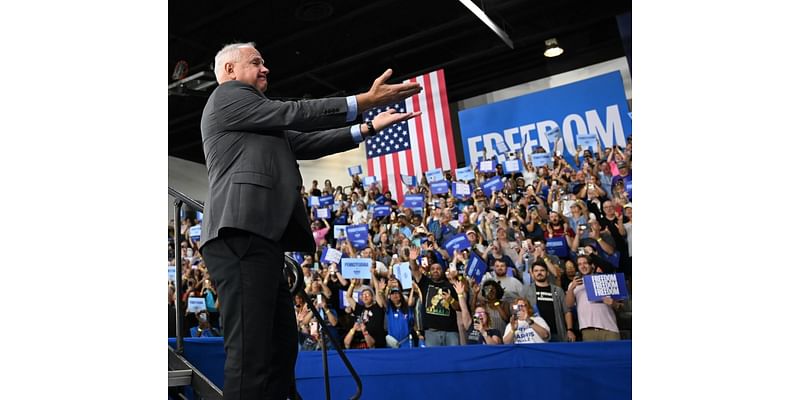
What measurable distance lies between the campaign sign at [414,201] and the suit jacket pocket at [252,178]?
5.70 meters

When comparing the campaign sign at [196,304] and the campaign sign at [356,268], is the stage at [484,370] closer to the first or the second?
the campaign sign at [356,268]

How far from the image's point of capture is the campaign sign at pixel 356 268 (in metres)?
6.66

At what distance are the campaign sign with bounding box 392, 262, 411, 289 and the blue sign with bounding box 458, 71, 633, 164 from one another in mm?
2835

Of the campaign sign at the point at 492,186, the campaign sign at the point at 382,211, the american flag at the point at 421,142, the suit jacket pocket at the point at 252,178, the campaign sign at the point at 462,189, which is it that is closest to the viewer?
the suit jacket pocket at the point at 252,178

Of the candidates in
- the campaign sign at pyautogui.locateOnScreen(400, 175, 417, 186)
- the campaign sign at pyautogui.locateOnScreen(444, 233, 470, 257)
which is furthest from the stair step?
the campaign sign at pyautogui.locateOnScreen(400, 175, 417, 186)

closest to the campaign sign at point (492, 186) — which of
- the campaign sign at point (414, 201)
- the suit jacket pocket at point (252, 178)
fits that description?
the campaign sign at point (414, 201)

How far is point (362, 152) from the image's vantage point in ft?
40.4

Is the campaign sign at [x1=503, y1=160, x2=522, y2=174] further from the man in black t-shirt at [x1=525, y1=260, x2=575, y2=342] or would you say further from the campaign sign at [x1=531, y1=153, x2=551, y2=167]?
the man in black t-shirt at [x1=525, y1=260, x2=575, y2=342]

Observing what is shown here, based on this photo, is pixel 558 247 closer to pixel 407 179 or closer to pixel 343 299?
pixel 343 299

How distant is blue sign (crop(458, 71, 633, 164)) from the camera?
823cm

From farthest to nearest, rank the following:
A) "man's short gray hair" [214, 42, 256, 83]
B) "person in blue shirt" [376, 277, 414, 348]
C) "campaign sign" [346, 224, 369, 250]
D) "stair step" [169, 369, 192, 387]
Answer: "campaign sign" [346, 224, 369, 250], "person in blue shirt" [376, 277, 414, 348], "stair step" [169, 369, 192, 387], "man's short gray hair" [214, 42, 256, 83]
